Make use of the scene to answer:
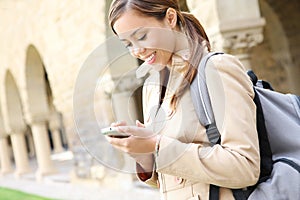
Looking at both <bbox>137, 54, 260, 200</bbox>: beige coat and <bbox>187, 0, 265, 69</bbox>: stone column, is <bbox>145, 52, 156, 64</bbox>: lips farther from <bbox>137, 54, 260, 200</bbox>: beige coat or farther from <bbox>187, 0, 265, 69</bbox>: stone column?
<bbox>187, 0, 265, 69</bbox>: stone column

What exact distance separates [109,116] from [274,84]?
6.97 metres

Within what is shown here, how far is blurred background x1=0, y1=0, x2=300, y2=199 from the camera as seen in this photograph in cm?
154

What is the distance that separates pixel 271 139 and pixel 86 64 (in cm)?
49

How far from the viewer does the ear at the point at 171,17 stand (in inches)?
47.9

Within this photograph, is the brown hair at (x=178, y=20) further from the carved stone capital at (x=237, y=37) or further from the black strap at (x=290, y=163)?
the carved stone capital at (x=237, y=37)

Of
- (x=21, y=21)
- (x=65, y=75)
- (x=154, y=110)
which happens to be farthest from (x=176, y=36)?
(x=21, y=21)

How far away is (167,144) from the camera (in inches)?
45.3

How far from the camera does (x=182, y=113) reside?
1191 millimetres

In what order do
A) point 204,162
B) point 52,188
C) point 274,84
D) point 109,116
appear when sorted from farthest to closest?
1. point 52,188
2. point 274,84
3. point 109,116
4. point 204,162

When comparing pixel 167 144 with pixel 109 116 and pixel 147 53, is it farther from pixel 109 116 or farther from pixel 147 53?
pixel 109 116

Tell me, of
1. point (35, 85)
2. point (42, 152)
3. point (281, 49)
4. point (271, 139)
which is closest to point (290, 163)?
point (271, 139)

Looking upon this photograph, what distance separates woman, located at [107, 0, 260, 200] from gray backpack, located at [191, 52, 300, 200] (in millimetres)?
25

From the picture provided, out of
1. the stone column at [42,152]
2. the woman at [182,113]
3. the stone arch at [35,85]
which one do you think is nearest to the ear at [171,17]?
the woman at [182,113]

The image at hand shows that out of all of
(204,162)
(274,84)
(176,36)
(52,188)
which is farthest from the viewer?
(52,188)
